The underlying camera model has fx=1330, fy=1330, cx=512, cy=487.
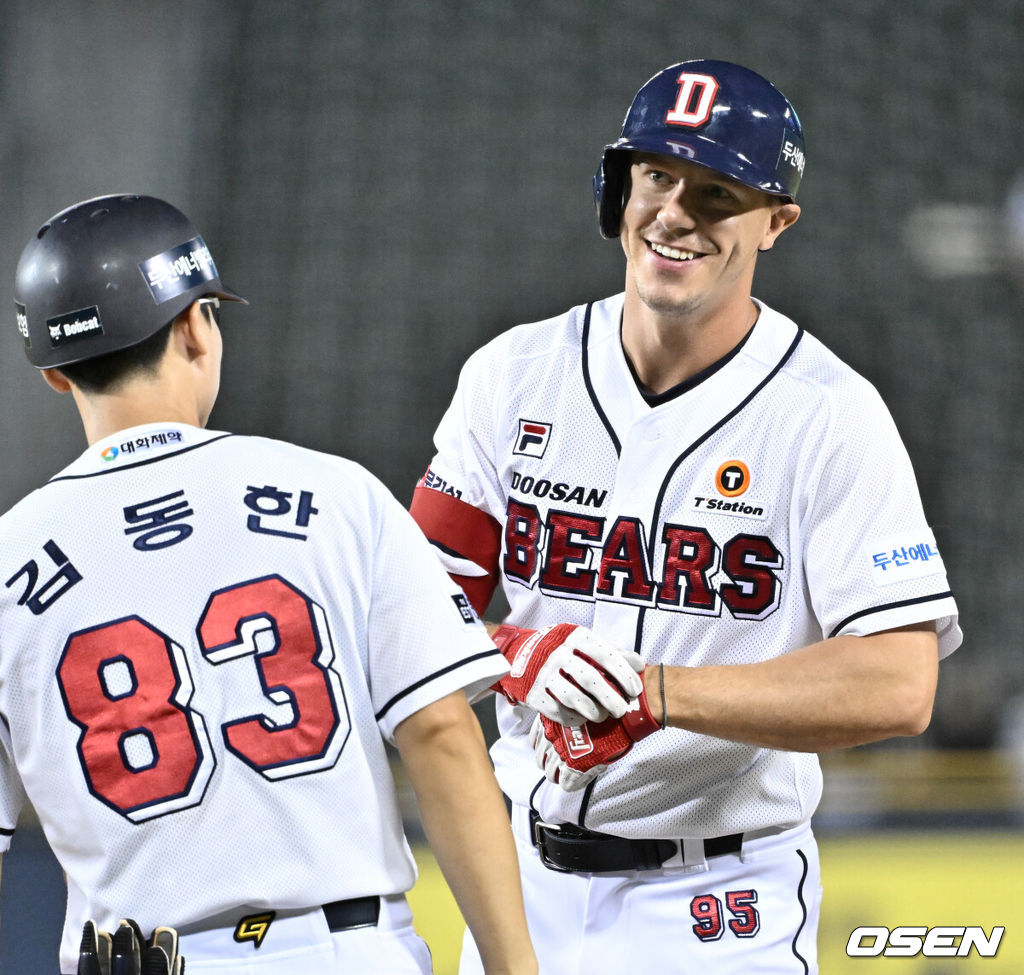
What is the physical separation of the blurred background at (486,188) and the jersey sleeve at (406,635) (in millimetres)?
3490

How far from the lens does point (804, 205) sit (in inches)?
216

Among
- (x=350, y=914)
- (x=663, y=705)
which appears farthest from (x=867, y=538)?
(x=350, y=914)

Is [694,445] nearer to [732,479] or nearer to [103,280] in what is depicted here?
[732,479]

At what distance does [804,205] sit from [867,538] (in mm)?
3977

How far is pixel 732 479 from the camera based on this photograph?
1.88 meters

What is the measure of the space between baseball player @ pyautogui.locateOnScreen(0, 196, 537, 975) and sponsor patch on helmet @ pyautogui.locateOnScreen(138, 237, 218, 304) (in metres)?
0.17

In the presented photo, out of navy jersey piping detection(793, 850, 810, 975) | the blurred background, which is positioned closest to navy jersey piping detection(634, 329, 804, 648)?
navy jersey piping detection(793, 850, 810, 975)

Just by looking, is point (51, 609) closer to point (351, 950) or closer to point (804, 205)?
point (351, 950)

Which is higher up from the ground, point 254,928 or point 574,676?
point 574,676

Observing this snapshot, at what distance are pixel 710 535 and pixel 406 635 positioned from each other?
63cm

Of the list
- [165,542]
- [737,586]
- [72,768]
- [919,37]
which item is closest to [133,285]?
[165,542]

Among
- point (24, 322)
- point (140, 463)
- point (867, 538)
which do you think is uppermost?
point (24, 322)

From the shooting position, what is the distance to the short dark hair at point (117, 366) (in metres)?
1.43

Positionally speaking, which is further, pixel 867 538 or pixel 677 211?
pixel 677 211
